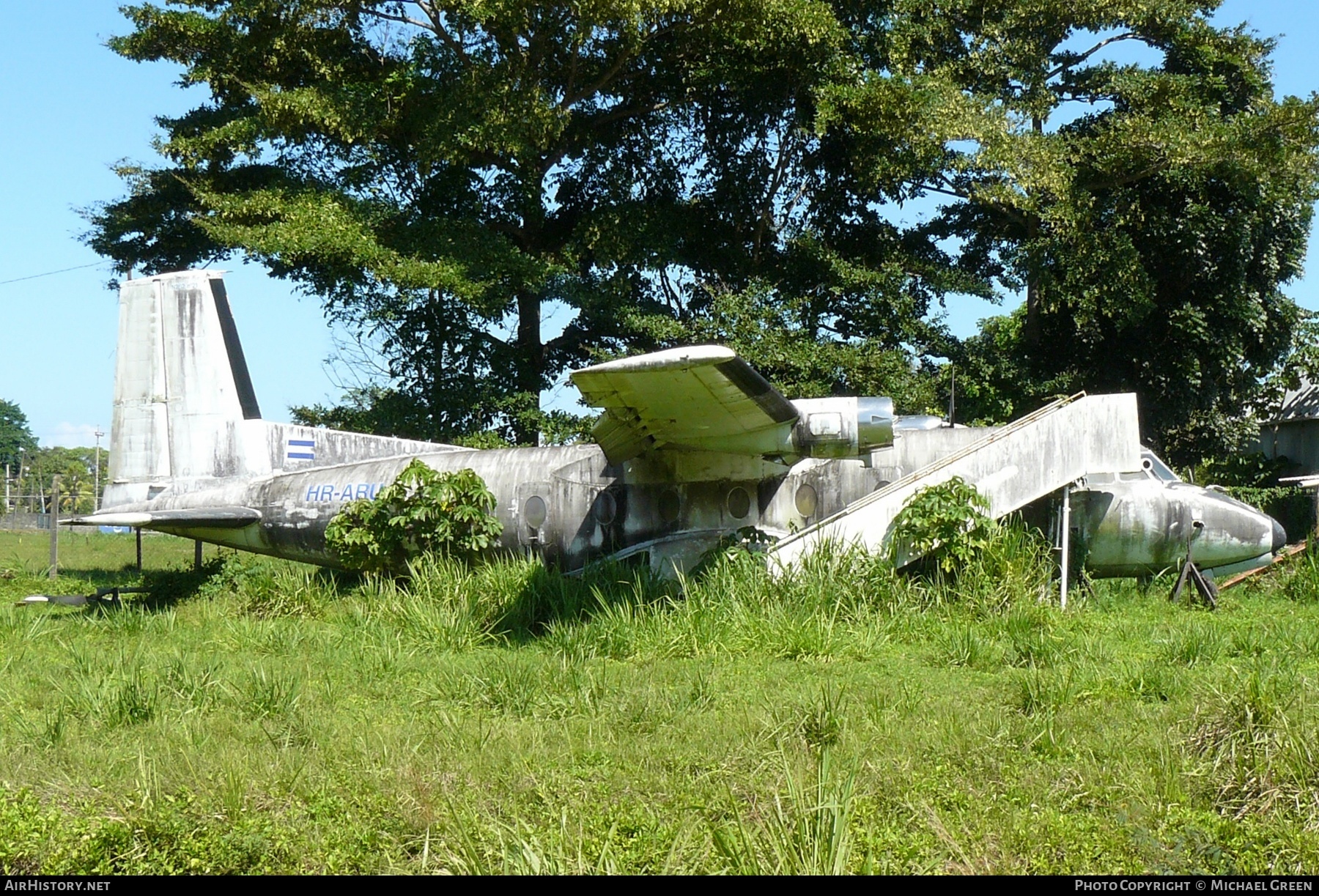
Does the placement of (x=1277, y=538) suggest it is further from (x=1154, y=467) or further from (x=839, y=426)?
(x=839, y=426)

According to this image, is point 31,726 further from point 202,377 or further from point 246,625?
point 202,377

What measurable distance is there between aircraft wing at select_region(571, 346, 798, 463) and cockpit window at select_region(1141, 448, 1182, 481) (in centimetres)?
442

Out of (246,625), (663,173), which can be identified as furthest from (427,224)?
(246,625)

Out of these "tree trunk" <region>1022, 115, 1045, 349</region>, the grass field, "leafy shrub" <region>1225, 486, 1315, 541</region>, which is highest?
"tree trunk" <region>1022, 115, 1045, 349</region>

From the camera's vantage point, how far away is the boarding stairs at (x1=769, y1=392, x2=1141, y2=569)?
11.6m

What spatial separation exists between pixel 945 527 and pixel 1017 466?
1427 mm

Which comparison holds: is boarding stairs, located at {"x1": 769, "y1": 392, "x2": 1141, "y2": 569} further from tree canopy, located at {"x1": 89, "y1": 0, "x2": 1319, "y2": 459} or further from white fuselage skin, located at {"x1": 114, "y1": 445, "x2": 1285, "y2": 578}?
tree canopy, located at {"x1": 89, "y1": 0, "x2": 1319, "y2": 459}

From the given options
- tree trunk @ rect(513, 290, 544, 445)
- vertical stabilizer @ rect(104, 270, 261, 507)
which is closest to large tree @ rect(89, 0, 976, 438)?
tree trunk @ rect(513, 290, 544, 445)

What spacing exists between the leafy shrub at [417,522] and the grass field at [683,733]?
1048mm

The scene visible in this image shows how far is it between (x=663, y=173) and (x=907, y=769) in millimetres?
18959

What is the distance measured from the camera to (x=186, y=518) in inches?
510

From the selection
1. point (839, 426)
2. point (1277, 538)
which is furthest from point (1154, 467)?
point (839, 426)

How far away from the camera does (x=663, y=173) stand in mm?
23375
